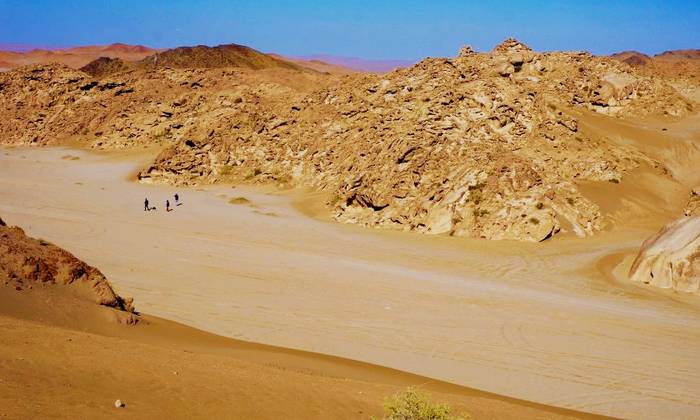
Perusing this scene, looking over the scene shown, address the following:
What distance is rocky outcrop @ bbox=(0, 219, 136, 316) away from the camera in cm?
1042

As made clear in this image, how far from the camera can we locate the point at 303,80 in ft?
204

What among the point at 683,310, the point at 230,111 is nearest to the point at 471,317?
the point at 683,310

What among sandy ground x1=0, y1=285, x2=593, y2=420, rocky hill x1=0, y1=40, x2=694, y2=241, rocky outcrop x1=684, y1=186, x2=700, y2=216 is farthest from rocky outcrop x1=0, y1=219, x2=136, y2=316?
rocky outcrop x1=684, y1=186, x2=700, y2=216

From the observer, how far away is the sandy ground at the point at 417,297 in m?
12.5

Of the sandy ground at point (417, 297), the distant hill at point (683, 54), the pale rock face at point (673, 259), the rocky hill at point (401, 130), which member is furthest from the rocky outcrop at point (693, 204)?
the distant hill at point (683, 54)

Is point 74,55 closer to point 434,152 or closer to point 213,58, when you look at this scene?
point 213,58

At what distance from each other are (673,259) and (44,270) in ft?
57.3

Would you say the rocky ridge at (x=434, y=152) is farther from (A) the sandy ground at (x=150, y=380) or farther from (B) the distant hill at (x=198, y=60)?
(B) the distant hill at (x=198, y=60)

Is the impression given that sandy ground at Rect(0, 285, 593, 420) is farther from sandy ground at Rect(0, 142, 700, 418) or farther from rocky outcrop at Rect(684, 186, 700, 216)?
rocky outcrop at Rect(684, 186, 700, 216)

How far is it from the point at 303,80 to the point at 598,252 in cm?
4221

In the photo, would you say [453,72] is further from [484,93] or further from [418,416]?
[418,416]

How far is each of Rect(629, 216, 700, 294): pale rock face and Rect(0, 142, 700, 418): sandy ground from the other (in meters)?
0.72

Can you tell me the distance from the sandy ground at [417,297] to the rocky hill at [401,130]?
95.4 inches

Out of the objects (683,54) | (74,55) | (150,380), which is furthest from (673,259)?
(683,54)
